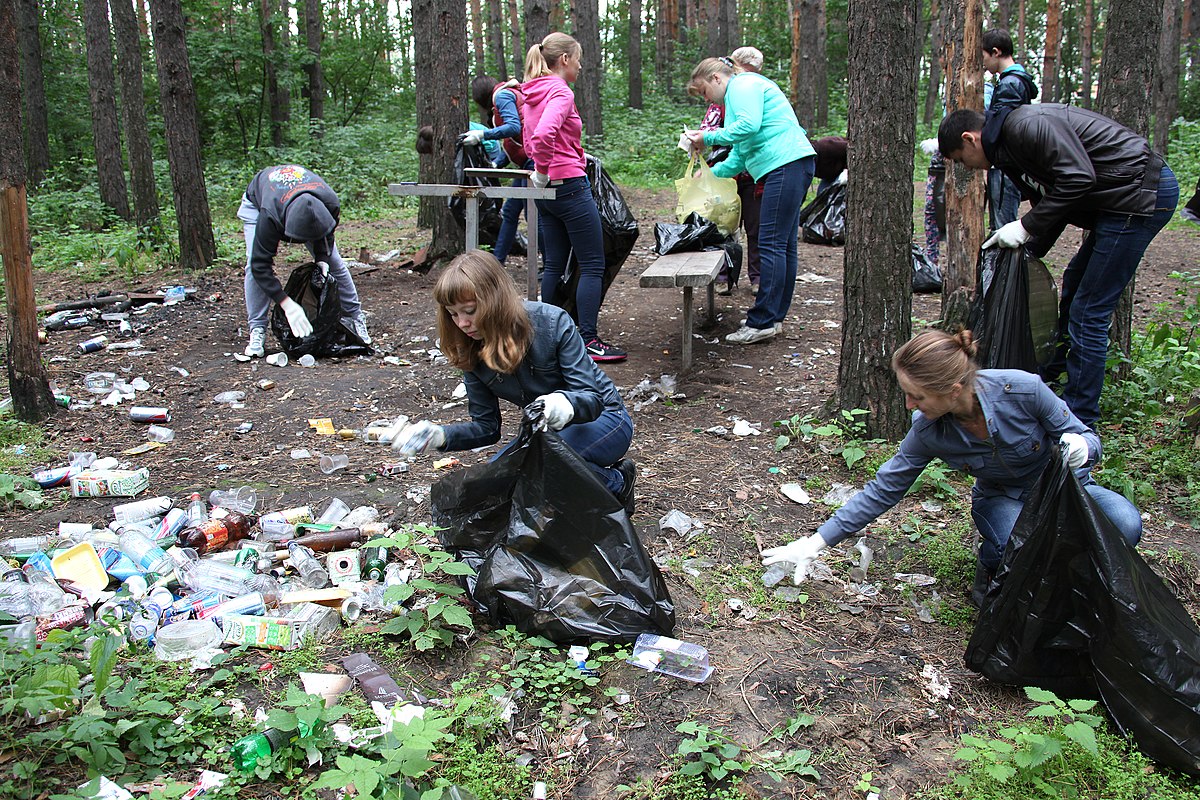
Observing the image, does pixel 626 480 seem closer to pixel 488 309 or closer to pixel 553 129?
pixel 488 309

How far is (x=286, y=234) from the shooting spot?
5.41 metres

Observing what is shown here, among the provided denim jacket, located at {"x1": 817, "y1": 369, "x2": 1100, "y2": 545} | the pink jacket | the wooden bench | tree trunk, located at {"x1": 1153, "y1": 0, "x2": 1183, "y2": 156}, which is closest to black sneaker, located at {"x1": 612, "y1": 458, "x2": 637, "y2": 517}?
denim jacket, located at {"x1": 817, "y1": 369, "x2": 1100, "y2": 545}

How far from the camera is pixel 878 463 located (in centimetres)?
370

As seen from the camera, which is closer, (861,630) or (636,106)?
(861,630)

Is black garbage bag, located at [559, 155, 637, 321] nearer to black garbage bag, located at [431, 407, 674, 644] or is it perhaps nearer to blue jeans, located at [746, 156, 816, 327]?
blue jeans, located at [746, 156, 816, 327]

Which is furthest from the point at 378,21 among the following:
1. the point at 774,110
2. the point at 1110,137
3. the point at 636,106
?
the point at 1110,137

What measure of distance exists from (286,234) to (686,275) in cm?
254

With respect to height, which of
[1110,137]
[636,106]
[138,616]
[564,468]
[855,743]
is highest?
[636,106]

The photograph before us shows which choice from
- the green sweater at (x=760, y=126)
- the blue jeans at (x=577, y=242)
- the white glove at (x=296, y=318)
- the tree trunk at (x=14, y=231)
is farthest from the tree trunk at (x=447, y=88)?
the tree trunk at (x=14, y=231)

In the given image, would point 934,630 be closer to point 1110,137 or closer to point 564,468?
point 564,468

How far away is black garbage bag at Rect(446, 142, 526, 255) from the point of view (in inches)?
256

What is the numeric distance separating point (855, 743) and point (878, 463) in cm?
164

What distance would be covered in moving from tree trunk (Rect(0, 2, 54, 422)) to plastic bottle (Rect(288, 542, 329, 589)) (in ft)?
7.82

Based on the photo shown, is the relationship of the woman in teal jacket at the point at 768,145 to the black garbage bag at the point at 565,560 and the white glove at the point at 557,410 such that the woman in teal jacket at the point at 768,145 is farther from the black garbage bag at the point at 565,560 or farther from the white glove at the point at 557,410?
the black garbage bag at the point at 565,560
